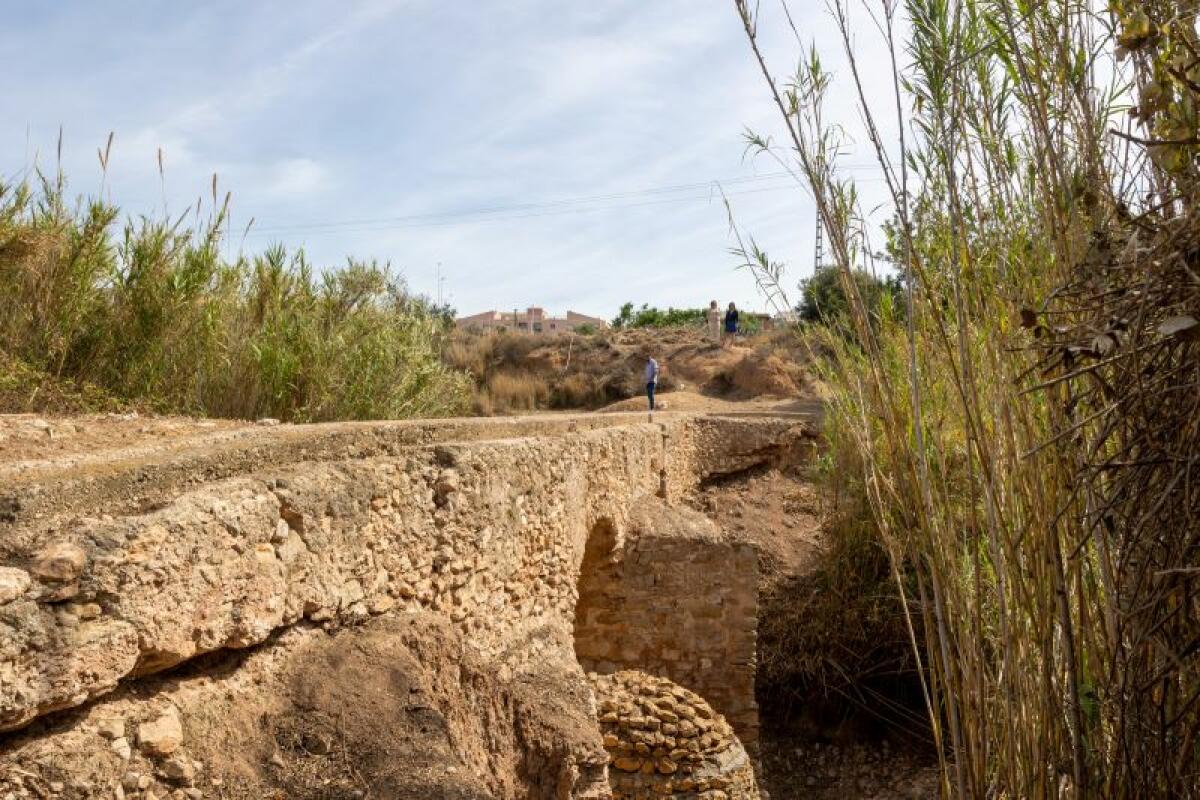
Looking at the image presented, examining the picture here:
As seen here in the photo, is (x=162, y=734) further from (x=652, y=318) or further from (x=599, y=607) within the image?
(x=652, y=318)

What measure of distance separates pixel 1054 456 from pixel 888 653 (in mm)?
7074

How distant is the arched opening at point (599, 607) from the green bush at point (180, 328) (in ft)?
5.64

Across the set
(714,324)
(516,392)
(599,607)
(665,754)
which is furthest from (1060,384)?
(714,324)

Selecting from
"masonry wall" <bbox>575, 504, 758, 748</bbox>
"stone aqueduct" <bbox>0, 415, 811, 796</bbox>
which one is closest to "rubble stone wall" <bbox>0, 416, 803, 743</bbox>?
"stone aqueduct" <bbox>0, 415, 811, 796</bbox>

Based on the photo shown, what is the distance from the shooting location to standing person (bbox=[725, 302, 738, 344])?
22656mm

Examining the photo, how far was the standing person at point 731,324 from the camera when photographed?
22.7 metres

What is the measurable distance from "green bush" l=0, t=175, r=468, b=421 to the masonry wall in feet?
6.30

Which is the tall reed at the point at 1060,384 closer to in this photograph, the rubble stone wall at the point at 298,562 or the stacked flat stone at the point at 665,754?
the rubble stone wall at the point at 298,562

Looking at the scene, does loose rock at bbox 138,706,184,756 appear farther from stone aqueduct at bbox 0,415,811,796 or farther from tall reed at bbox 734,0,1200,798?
tall reed at bbox 734,0,1200,798

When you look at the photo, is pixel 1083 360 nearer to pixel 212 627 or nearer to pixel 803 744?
pixel 212 627

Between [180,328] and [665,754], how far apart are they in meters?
3.66

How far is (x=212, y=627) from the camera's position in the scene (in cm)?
278

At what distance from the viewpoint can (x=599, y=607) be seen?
7633 millimetres

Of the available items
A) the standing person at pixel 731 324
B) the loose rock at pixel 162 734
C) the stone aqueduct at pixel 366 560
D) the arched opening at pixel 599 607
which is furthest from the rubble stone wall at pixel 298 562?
the standing person at pixel 731 324
